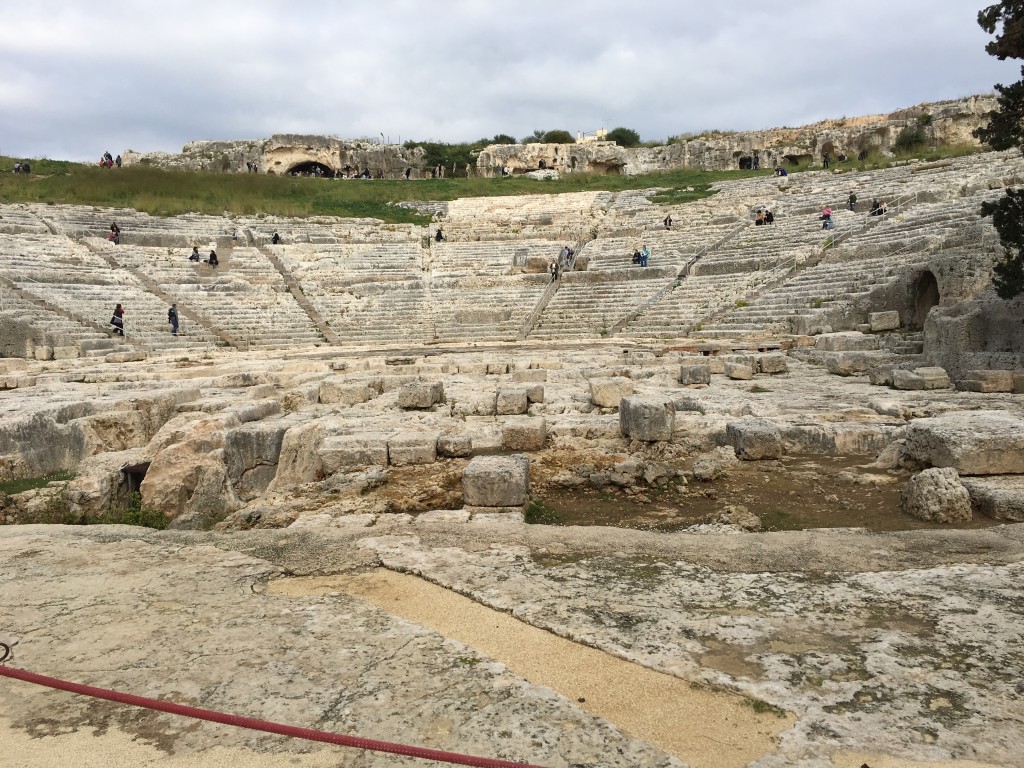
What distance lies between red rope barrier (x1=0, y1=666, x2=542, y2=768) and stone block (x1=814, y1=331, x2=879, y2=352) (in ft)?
46.9

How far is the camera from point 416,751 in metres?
2.14

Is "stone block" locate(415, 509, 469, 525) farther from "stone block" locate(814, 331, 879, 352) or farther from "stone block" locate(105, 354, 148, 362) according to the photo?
"stone block" locate(105, 354, 148, 362)

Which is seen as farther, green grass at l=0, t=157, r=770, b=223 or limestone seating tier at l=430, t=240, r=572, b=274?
green grass at l=0, t=157, r=770, b=223

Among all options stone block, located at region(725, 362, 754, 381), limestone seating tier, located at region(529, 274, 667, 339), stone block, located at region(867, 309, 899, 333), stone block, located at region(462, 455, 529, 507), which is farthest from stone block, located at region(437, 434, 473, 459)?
limestone seating tier, located at region(529, 274, 667, 339)

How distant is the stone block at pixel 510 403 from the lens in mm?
9117

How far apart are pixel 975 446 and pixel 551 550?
13.0 ft

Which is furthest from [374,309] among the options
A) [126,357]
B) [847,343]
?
[847,343]

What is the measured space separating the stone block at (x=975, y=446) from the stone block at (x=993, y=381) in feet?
12.0

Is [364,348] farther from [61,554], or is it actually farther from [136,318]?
[61,554]

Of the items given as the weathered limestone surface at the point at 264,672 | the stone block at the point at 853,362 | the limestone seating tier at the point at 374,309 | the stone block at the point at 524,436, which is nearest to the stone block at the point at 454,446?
the stone block at the point at 524,436

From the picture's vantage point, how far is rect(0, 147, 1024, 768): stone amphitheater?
7.73ft

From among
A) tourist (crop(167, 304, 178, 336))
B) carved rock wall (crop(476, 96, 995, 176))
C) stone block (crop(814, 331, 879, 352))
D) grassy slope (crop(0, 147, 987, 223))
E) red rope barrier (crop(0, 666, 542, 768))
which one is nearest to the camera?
red rope barrier (crop(0, 666, 542, 768))

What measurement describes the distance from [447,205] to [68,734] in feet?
117

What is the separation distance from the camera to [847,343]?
14328mm
